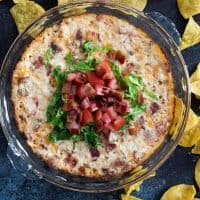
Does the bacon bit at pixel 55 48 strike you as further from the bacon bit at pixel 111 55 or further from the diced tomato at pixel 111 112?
the diced tomato at pixel 111 112

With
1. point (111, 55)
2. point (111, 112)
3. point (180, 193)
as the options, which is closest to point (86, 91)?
point (111, 112)

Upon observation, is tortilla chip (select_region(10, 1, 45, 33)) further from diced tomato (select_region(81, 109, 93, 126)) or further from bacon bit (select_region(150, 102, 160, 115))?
bacon bit (select_region(150, 102, 160, 115))

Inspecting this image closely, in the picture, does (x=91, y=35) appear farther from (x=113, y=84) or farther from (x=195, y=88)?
(x=195, y=88)

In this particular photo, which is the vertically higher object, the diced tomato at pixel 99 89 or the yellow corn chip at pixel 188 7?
the yellow corn chip at pixel 188 7

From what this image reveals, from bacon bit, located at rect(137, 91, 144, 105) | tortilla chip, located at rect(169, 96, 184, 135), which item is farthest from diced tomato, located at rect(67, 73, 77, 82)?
tortilla chip, located at rect(169, 96, 184, 135)

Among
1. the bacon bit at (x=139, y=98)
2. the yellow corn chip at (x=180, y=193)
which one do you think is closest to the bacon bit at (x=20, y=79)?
the bacon bit at (x=139, y=98)

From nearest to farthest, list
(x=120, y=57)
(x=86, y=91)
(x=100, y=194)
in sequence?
1. (x=86, y=91)
2. (x=120, y=57)
3. (x=100, y=194)
